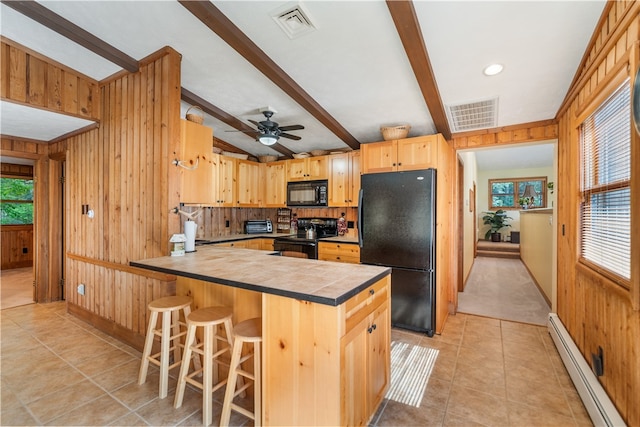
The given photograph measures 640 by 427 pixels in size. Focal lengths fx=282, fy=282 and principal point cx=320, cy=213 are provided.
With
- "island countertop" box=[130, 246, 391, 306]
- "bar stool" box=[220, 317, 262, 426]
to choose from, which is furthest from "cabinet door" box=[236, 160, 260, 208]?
"bar stool" box=[220, 317, 262, 426]

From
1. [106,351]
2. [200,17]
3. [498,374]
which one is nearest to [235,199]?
[106,351]

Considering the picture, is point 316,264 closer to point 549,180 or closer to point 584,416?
point 584,416

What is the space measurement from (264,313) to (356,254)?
2325 millimetres

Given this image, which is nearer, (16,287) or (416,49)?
(416,49)

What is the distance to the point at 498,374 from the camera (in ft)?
7.38

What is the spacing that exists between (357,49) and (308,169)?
94.8 inches

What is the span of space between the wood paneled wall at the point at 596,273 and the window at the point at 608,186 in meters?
0.08

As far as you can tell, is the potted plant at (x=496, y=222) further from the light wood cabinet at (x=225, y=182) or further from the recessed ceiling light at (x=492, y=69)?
the light wood cabinet at (x=225, y=182)

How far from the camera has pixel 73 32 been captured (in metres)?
2.22

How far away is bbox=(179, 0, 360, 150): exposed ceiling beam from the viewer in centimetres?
193

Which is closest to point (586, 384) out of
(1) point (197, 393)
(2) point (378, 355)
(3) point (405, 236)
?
(2) point (378, 355)

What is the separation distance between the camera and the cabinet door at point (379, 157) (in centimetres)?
320

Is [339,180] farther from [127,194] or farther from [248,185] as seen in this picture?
[127,194]

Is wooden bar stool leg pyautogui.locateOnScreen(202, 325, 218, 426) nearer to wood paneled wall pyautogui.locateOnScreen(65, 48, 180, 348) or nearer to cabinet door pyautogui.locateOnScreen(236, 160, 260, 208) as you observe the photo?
wood paneled wall pyautogui.locateOnScreen(65, 48, 180, 348)
